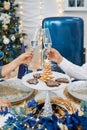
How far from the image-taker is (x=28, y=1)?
377 centimetres

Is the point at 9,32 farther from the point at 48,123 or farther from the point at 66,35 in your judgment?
the point at 48,123

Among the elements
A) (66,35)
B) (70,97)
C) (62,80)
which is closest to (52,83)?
(62,80)

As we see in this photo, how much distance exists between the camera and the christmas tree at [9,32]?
3.33 m

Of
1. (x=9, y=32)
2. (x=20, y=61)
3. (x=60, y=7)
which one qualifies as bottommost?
(x=9, y=32)

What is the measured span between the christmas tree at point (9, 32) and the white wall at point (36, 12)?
29 centimetres

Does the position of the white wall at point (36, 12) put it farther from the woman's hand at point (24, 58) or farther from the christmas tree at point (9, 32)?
the woman's hand at point (24, 58)

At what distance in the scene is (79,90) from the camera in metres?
1.25

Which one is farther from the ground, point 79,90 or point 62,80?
point 62,80

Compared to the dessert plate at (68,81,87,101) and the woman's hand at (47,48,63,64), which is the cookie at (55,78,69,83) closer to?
the dessert plate at (68,81,87,101)

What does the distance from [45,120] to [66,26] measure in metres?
1.54

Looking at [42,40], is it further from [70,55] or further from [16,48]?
[16,48]

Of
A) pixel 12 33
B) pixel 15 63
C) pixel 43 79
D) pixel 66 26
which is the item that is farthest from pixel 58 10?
pixel 43 79

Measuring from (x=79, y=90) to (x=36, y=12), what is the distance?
2.80 meters

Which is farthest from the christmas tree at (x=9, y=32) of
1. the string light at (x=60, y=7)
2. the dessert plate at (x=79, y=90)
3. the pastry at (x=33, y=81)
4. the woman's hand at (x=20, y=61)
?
the pastry at (x=33, y=81)
